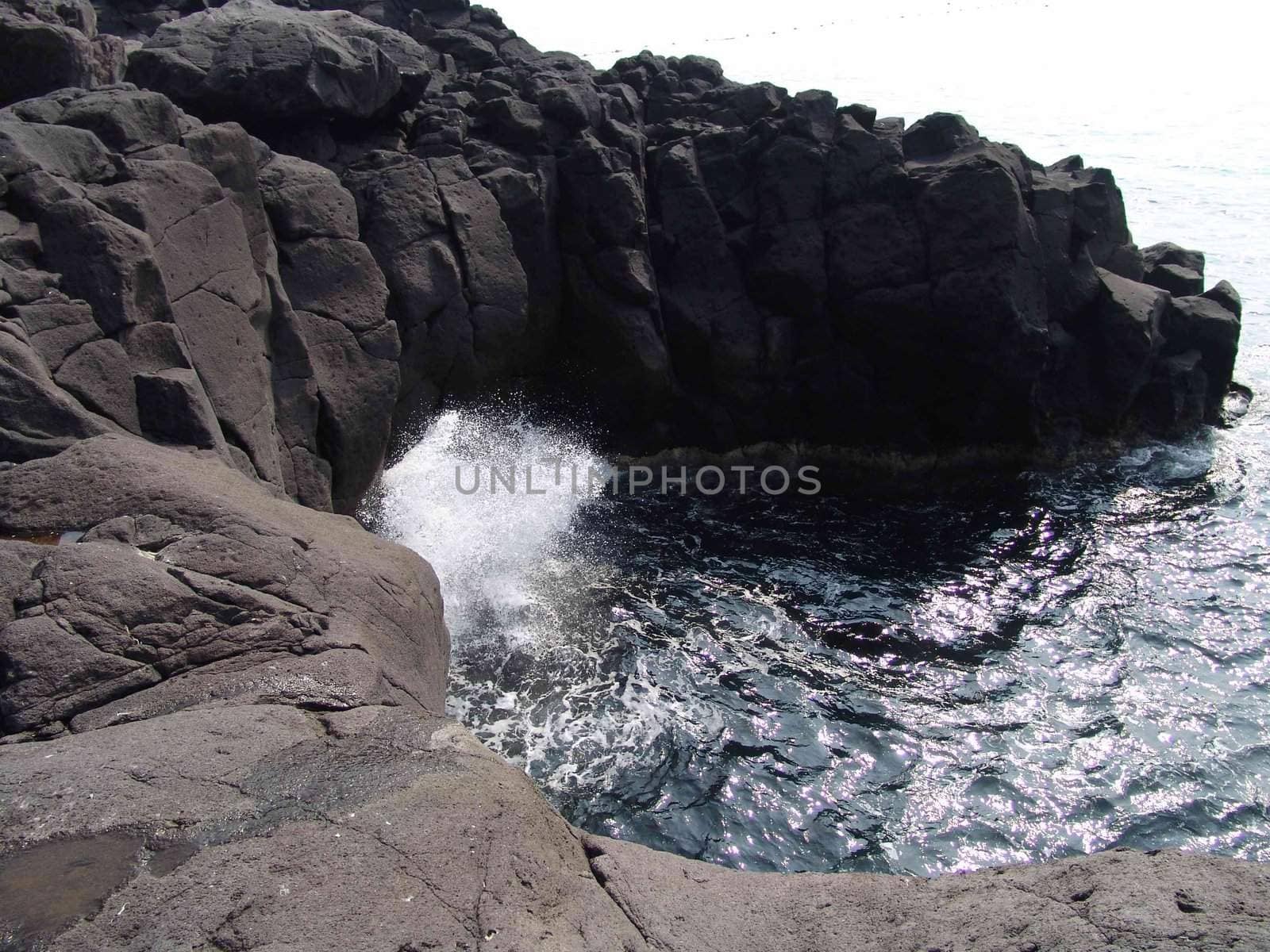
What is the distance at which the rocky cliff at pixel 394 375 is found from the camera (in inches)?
181

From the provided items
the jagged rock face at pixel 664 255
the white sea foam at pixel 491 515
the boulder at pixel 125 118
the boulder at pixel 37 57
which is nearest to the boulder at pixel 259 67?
the jagged rock face at pixel 664 255

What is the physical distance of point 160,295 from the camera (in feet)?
29.2

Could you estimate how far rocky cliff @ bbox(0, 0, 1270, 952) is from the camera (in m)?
4.60

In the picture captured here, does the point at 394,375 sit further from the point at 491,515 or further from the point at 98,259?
the point at 98,259

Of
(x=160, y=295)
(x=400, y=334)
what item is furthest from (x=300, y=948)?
(x=400, y=334)

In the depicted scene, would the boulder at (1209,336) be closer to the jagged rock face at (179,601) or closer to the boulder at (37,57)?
the jagged rock face at (179,601)

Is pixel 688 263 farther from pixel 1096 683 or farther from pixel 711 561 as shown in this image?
pixel 1096 683

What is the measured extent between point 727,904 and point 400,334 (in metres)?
9.35

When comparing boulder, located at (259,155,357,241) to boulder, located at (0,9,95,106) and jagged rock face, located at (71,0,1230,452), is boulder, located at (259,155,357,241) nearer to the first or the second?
jagged rock face, located at (71,0,1230,452)

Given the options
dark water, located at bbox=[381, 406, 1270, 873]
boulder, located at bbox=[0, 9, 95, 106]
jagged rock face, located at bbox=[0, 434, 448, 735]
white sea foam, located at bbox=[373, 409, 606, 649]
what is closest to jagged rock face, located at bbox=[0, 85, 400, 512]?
jagged rock face, located at bbox=[0, 434, 448, 735]

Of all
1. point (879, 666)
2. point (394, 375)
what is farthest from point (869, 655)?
point (394, 375)

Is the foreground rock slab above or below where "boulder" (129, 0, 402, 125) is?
below

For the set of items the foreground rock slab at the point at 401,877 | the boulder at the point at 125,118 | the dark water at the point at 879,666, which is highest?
the boulder at the point at 125,118

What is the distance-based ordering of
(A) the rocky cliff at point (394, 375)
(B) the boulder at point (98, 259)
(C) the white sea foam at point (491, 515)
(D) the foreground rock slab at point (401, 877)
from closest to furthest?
1. (D) the foreground rock slab at point (401, 877)
2. (A) the rocky cliff at point (394, 375)
3. (B) the boulder at point (98, 259)
4. (C) the white sea foam at point (491, 515)
